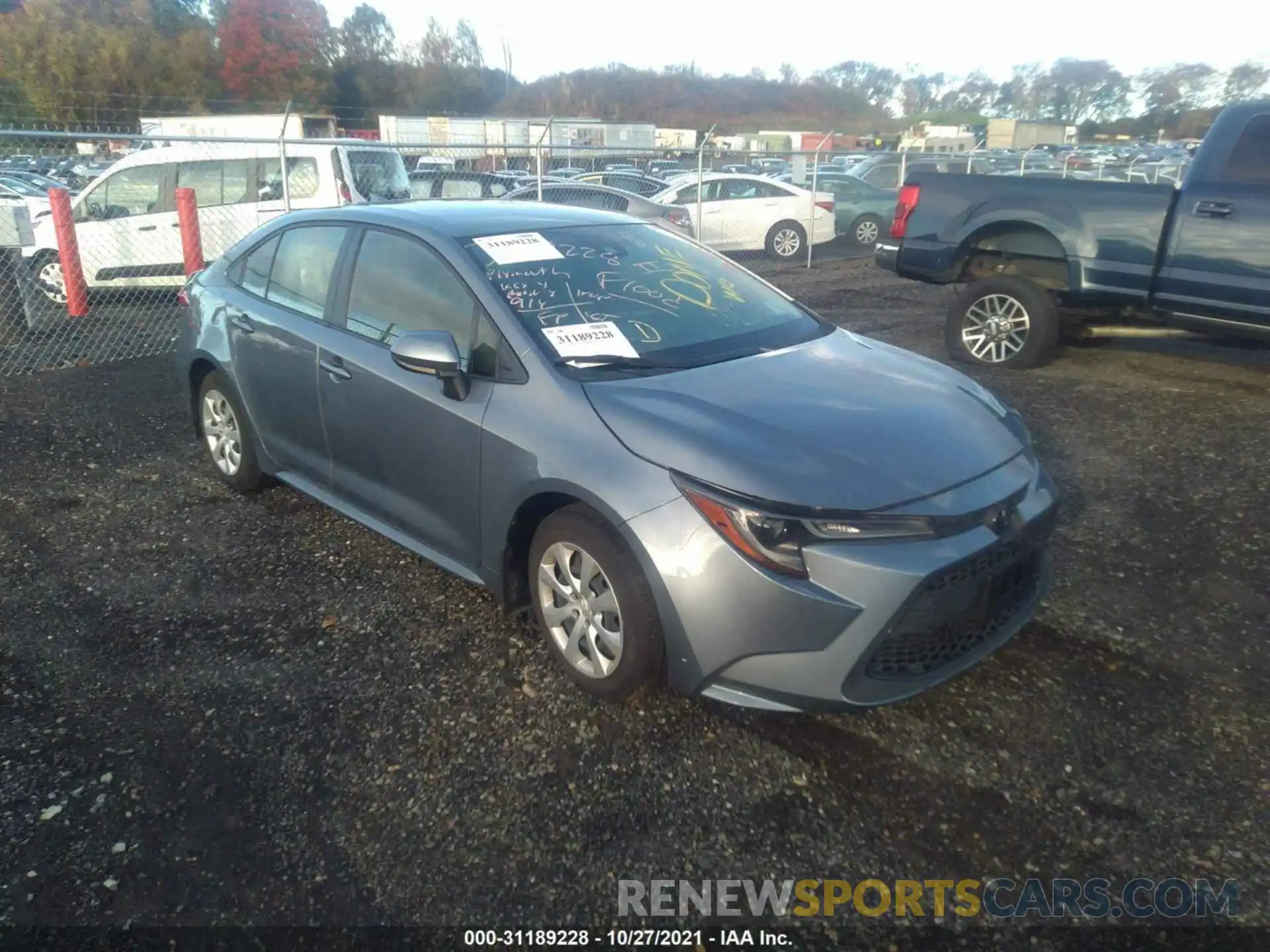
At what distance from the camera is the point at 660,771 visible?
2850 millimetres

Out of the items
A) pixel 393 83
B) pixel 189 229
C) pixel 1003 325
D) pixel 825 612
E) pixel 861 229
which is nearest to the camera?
pixel 825 612

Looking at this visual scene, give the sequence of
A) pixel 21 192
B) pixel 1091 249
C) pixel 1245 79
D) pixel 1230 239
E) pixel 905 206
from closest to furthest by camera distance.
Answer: pixel 1230 239 < pixel 1091 249 < pixel 905 206 < pixel 21 192 < pixel 1245 79

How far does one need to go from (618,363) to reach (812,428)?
2.51 ft

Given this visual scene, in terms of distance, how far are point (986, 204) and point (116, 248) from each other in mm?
9373

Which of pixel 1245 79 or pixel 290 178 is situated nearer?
pixel 290 178

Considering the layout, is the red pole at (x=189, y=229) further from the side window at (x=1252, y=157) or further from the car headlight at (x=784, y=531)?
the side window at (x=1252, y=157)

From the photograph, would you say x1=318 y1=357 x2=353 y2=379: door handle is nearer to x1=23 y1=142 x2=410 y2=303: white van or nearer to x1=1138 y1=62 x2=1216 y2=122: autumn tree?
x1=23 y1=142 x2=410 y2=303: white van

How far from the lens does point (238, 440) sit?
4.86m

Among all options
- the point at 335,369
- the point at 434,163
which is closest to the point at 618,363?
the point at 335,369

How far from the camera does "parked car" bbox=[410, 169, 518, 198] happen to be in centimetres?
1317

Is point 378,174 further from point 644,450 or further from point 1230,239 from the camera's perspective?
point 644,450

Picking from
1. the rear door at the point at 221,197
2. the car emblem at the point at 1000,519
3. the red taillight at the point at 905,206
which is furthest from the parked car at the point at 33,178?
the car emblem at the point at 1000,519

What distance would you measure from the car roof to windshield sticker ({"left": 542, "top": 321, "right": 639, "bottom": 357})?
0.67 metres

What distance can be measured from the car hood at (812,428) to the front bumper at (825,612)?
5.6 inches
